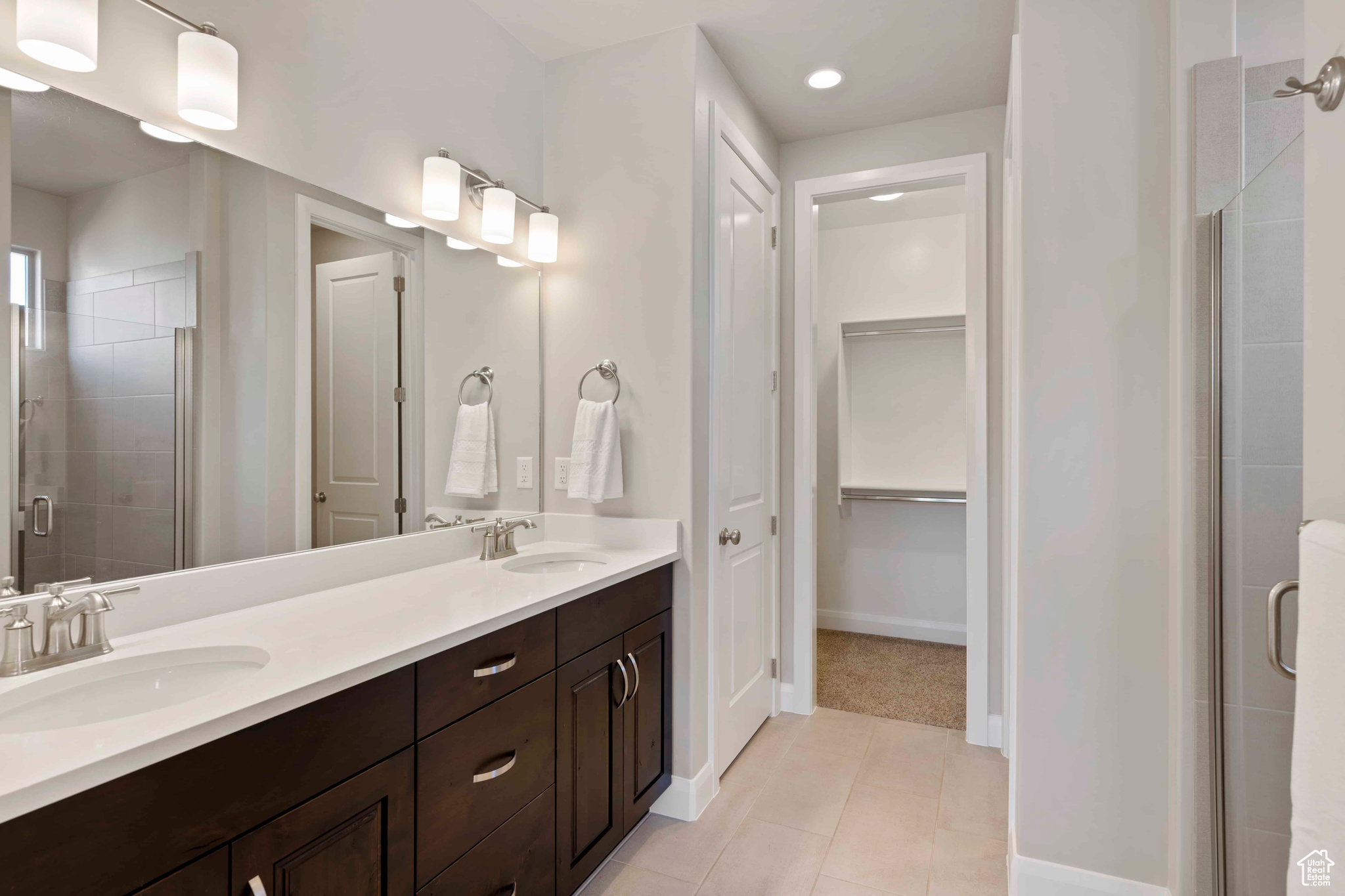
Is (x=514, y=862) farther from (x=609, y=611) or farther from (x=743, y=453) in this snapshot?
(x=743, y=453)

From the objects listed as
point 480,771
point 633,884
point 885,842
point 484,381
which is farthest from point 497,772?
point 885,842

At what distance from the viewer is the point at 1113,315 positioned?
1.64 meters

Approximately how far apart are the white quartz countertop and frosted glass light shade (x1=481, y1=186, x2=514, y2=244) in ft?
3.25

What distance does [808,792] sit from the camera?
2279mm

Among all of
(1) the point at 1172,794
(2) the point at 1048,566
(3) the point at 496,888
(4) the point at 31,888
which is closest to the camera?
(4) the point at 31,888

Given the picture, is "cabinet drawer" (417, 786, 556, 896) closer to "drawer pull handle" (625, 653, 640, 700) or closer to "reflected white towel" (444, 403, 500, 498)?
"drawer pull handle" (625, 653, 640, 700)

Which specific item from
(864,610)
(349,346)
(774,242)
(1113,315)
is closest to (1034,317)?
(1113,315)

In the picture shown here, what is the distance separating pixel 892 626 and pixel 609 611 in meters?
2.72

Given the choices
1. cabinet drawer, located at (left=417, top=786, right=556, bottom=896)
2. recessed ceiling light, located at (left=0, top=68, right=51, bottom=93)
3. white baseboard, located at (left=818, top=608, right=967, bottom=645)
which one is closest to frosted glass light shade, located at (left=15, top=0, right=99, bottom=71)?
recessed ceiling light, located at (left=0, top=68, right=51, bottom=93)

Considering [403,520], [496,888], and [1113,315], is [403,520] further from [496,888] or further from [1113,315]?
[1113,315]

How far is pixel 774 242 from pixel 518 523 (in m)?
1.63

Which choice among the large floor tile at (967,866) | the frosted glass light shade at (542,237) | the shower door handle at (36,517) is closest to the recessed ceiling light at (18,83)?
the shower door handle at (36,517)

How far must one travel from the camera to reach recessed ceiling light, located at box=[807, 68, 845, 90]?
2.40 m

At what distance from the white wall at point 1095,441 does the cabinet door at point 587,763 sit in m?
1.06
